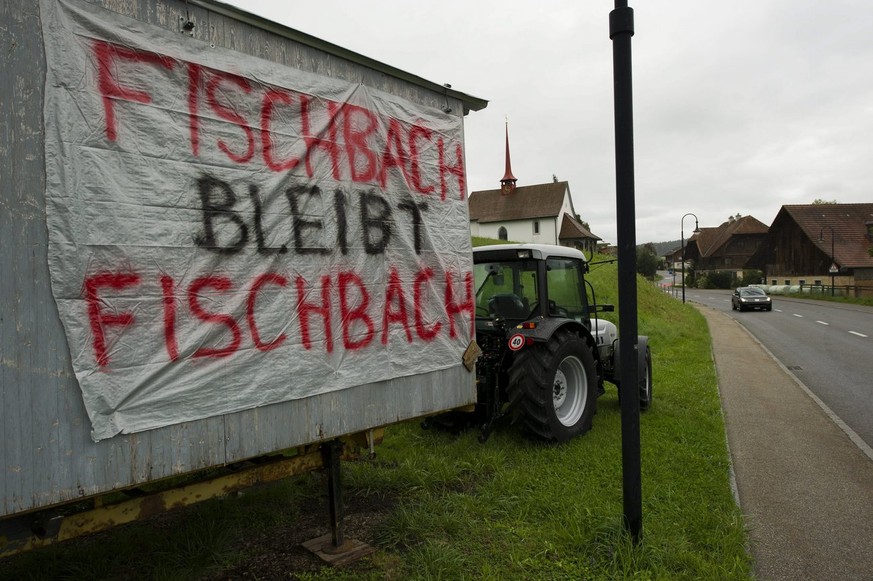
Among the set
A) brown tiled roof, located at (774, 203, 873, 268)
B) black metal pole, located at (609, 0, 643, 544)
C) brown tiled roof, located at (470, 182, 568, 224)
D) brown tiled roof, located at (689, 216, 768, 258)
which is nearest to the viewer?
black metal pole, located at (609, 0, 643, 544)

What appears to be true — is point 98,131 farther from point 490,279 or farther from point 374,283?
point 490,279

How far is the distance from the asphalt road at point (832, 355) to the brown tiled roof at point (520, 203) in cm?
3998

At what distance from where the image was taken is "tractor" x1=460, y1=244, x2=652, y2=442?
5.86 metres

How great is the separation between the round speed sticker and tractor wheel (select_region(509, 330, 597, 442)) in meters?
0.14

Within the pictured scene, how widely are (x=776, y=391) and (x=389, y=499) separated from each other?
806 cm

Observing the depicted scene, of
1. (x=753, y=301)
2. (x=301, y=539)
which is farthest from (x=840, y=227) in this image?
(x=301, y=539)

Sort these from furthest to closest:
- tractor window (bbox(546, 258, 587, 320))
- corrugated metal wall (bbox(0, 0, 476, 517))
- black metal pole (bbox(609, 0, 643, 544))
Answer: tractor window (bbox(546, 258, 587, 320)) → black metal pole (bbox(609, 0, 643, 544)) → corrugated metal wall (bbox(0, 0, 476, 517))

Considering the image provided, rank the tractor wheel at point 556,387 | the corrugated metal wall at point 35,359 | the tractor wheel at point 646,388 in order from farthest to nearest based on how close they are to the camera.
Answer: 1. the tractor wheel at point 646,388
2. the tractor wheel at point 556,387
3. the corrugated metal wall at point 35,359

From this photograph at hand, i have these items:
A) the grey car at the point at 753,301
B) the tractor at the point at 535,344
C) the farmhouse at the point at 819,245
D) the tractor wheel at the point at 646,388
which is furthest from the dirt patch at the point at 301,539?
the farmhouse at the point at 819,245

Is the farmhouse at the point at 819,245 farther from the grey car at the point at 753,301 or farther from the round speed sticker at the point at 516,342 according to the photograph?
the round speed sticker at the point at 516,342

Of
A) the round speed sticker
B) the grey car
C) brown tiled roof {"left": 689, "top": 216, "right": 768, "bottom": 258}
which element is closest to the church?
brown tiled roof {"left": 689, "top": 216, "right": 768, "bottom": 258}

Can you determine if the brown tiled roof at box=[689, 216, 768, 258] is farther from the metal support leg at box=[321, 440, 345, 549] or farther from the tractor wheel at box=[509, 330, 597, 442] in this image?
the metal support leg at box=[321, 440, 345, 549]

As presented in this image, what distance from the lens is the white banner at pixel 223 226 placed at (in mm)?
2668

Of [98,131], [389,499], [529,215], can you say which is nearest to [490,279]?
[389,499]
